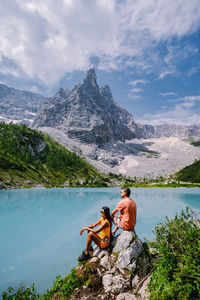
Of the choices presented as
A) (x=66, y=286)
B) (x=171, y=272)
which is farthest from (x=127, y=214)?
(x=66, y=286)

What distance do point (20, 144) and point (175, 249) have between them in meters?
147

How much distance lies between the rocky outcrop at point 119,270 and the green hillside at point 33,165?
7697cm

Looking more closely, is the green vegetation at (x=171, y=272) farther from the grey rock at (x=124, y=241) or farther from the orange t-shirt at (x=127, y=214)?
the orange t-shirt at (x=127, y=214)

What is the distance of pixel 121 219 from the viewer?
879 centimetres

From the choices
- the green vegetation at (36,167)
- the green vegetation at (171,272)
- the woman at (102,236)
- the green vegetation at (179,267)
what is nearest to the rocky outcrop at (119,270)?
the green vegetation at (171,272)

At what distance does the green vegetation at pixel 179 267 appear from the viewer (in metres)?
4.86

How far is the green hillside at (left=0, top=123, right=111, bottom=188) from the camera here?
9188 cm

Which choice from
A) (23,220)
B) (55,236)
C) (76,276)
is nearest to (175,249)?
(76,276)

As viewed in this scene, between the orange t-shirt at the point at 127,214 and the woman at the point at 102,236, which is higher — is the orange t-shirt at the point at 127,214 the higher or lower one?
the higher one

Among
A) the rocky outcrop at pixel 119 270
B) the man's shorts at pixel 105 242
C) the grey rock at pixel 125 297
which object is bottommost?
the grey rock at pixel 125 297

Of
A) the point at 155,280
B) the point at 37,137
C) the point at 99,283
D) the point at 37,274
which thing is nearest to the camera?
the point at 155,280

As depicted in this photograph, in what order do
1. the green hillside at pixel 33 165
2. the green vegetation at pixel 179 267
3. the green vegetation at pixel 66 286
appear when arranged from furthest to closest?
the green hillside at pixel 33 165
the green vegetation at pixel 66 286
the green vegetation at pixel 179 267

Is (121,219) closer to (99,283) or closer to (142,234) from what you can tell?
(99,283)

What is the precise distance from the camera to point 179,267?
5480mm
